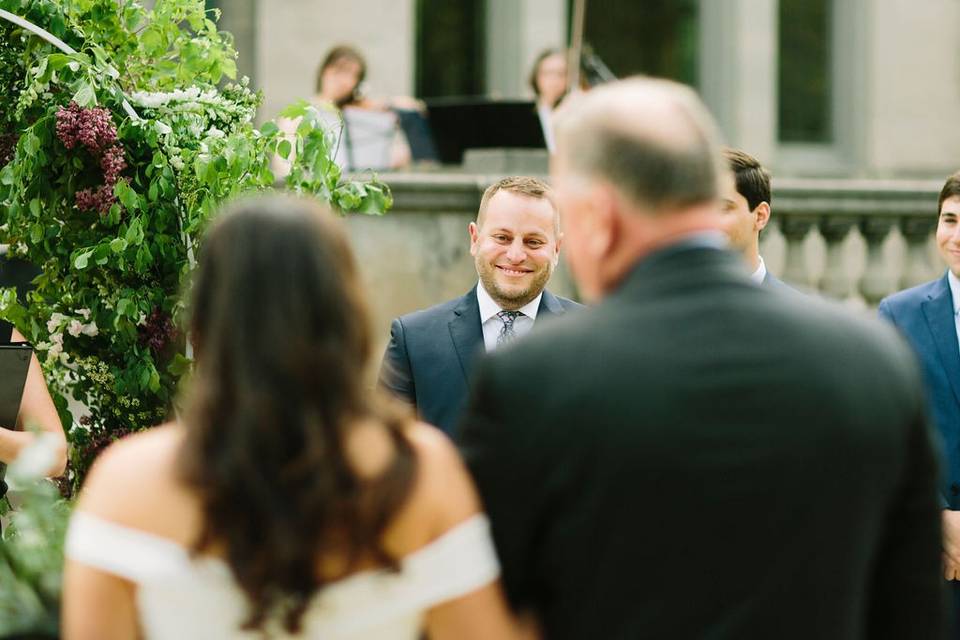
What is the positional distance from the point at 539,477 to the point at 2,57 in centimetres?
279

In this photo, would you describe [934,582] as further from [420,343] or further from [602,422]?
[420,343]

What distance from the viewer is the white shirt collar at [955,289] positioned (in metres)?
4.97

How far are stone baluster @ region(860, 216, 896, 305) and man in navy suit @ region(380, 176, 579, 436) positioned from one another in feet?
16.8

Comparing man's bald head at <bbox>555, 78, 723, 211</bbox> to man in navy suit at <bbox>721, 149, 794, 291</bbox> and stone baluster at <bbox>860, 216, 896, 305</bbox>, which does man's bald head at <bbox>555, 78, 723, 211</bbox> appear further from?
stone baluster at <bbox>860, 216, 896, 305</bbox>

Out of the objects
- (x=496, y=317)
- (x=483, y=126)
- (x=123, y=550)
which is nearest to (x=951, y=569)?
(x=496, y=317)

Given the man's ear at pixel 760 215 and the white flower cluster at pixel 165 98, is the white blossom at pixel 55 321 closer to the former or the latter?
the white flower cluster at pixel 165 98

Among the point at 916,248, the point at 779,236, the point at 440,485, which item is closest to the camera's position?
the point at 440,485

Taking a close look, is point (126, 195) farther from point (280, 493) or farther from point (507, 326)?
point (280, 493)

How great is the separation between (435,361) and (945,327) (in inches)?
75.5

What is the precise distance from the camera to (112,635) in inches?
88.1

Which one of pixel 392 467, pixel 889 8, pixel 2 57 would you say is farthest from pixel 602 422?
pixel 889 8

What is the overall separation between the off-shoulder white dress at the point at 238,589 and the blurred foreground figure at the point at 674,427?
9 centimetres

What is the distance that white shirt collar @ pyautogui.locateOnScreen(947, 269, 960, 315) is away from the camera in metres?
4.97

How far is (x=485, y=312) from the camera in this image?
15.1 feet
